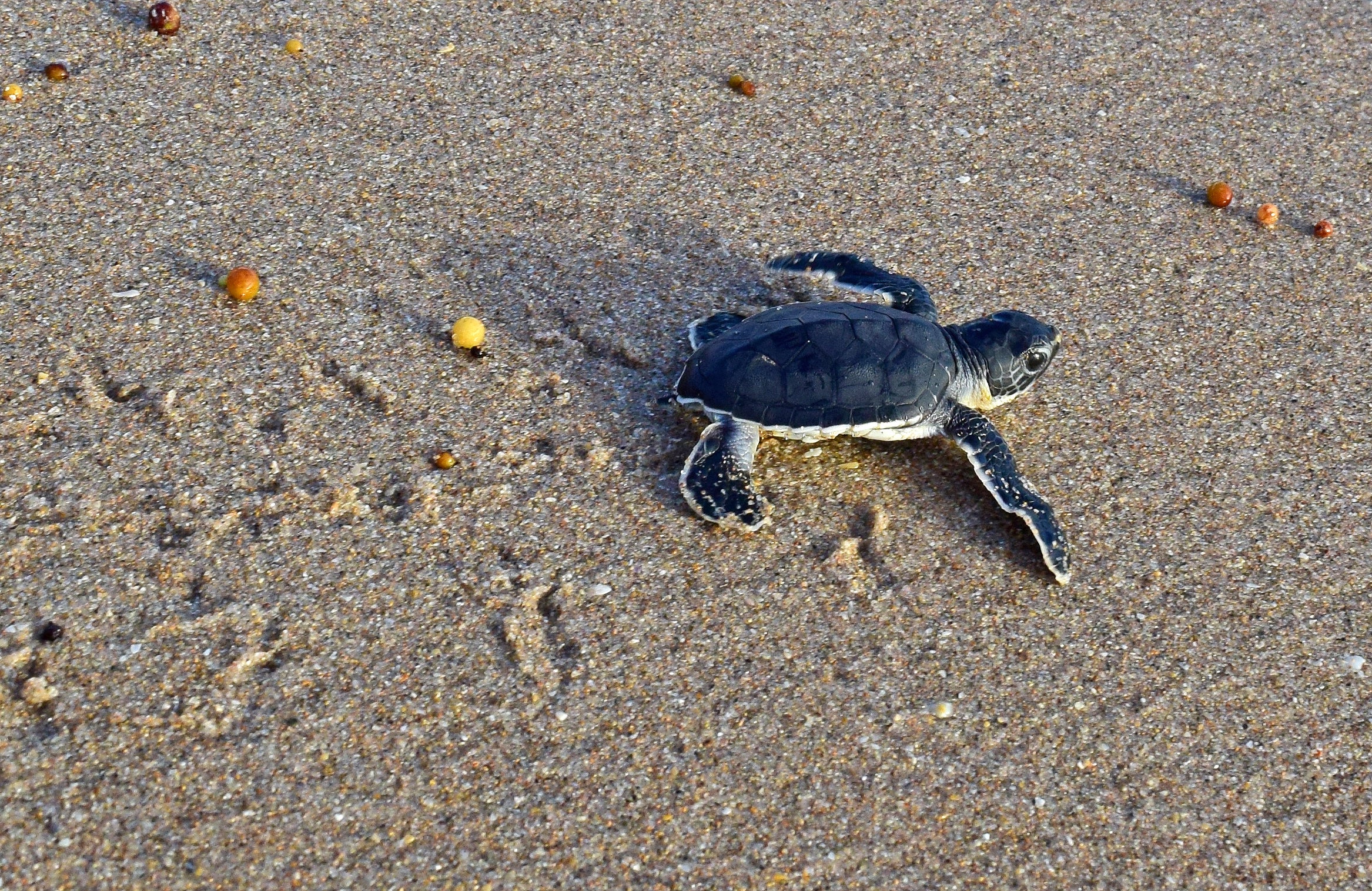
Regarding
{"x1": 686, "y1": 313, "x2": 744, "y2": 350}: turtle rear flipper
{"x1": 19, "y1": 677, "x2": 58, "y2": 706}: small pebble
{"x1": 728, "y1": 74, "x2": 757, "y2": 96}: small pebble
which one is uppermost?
{"x1": 728, "y1": 74, "x2": 757, "y2": 96}: small pebble

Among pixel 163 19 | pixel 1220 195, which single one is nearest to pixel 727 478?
pixel 1220 195

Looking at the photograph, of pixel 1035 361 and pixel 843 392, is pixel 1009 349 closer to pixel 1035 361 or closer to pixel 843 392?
pixel 1035 361

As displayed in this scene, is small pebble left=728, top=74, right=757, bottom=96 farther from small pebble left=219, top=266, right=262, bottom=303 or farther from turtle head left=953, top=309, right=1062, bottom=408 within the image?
small pebble left=219, top=266, right=262, bottom=303

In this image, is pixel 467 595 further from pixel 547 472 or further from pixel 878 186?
pixel 878 186

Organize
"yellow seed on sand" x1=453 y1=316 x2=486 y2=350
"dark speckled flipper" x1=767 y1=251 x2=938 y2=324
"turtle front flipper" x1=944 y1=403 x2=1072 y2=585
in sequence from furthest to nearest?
"dark speckled flipper" x1=767 y1=251 x2=938 y2=324 → "yellow seed on sand" x1=453 y1=316 x2=486 y2=350 → "turtle front flipper" x1=944 y1=403 x2=1072 y2=585

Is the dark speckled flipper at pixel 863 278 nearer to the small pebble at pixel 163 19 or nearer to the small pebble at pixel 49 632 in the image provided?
the small pebble at pixel 49 632

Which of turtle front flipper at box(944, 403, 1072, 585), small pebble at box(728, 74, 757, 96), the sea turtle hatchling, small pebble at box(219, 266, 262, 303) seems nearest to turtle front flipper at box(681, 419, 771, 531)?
the sea turtle hatchling
